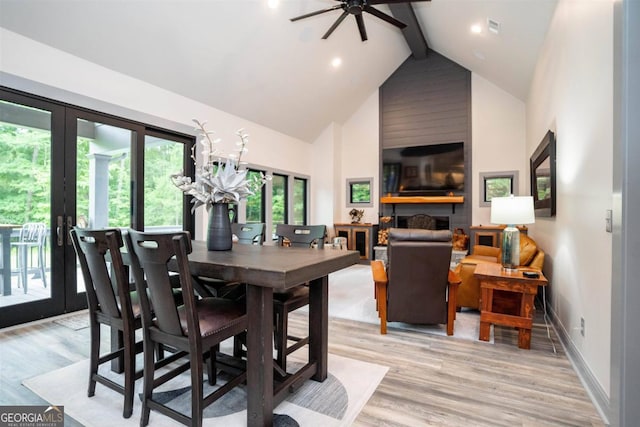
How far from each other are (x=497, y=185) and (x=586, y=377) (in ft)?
16.8

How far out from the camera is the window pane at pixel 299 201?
7.50m

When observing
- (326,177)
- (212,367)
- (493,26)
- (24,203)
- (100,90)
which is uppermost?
(493,26)

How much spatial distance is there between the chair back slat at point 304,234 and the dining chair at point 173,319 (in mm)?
958

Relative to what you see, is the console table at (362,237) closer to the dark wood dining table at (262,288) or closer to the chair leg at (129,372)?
the dark wood dining table at (262,288)

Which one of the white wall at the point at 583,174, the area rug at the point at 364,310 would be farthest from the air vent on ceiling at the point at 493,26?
the area rug at the point at 364,310

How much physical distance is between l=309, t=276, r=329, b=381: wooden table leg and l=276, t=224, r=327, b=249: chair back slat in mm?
547

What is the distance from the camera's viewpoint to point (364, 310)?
145 inches

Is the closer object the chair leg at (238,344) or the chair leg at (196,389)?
the chair leg at (196,389)

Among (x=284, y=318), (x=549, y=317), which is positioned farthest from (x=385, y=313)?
(x=549, y=317)

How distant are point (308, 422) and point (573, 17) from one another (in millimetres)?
3695

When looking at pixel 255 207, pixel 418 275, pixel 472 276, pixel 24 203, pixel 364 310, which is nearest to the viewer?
pixel 418 275

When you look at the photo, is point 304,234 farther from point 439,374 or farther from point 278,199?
point 278,199

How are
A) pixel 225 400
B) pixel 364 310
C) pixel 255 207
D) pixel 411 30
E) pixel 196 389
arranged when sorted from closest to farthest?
pixel 196 389
pixel 225 400
pixel 364 310
pixel 411 30
pixel 255 207

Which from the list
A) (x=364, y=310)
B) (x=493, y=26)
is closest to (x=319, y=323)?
(x=364, y=310)
